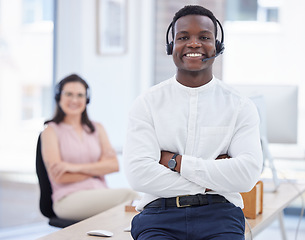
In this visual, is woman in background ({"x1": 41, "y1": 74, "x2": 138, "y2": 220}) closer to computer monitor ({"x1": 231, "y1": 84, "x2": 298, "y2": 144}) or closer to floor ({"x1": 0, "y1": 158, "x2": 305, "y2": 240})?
computer monitor ({"x1": 231, "y1": 84, "x2": 298, "y2": 144})

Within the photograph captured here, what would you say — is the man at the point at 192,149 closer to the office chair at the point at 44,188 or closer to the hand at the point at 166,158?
the hand at the point at 166,158

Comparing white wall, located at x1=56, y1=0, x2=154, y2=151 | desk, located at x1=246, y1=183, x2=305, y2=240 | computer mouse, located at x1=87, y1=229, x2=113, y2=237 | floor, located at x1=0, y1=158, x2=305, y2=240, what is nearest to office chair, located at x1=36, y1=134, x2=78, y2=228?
computer mouse, located at x1=87, y1=229, x2=113, y2=237

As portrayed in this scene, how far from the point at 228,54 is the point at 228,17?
373 mm

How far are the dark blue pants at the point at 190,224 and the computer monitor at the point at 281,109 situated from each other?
1.31m

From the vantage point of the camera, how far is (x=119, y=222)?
2.14m

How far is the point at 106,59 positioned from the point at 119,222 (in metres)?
2.90

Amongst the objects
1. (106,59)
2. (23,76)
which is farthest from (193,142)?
(106,59)

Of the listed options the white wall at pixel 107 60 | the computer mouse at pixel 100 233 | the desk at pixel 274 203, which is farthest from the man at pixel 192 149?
the white wall at pixel 107 60

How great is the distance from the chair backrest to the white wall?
1.64 m

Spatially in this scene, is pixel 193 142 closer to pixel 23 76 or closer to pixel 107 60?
pixel 23 76

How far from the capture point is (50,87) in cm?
451

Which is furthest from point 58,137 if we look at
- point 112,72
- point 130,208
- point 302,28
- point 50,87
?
point 302,28

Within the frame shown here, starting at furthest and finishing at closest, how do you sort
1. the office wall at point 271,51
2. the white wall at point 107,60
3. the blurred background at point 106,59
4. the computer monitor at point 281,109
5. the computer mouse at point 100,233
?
the office wall at point 271,51, the white wall at point 107,60, the blurred background at point 106,59, the computer monitor at point 281,109, the computer mouse at point 100,233

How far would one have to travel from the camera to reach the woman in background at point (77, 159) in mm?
2934
